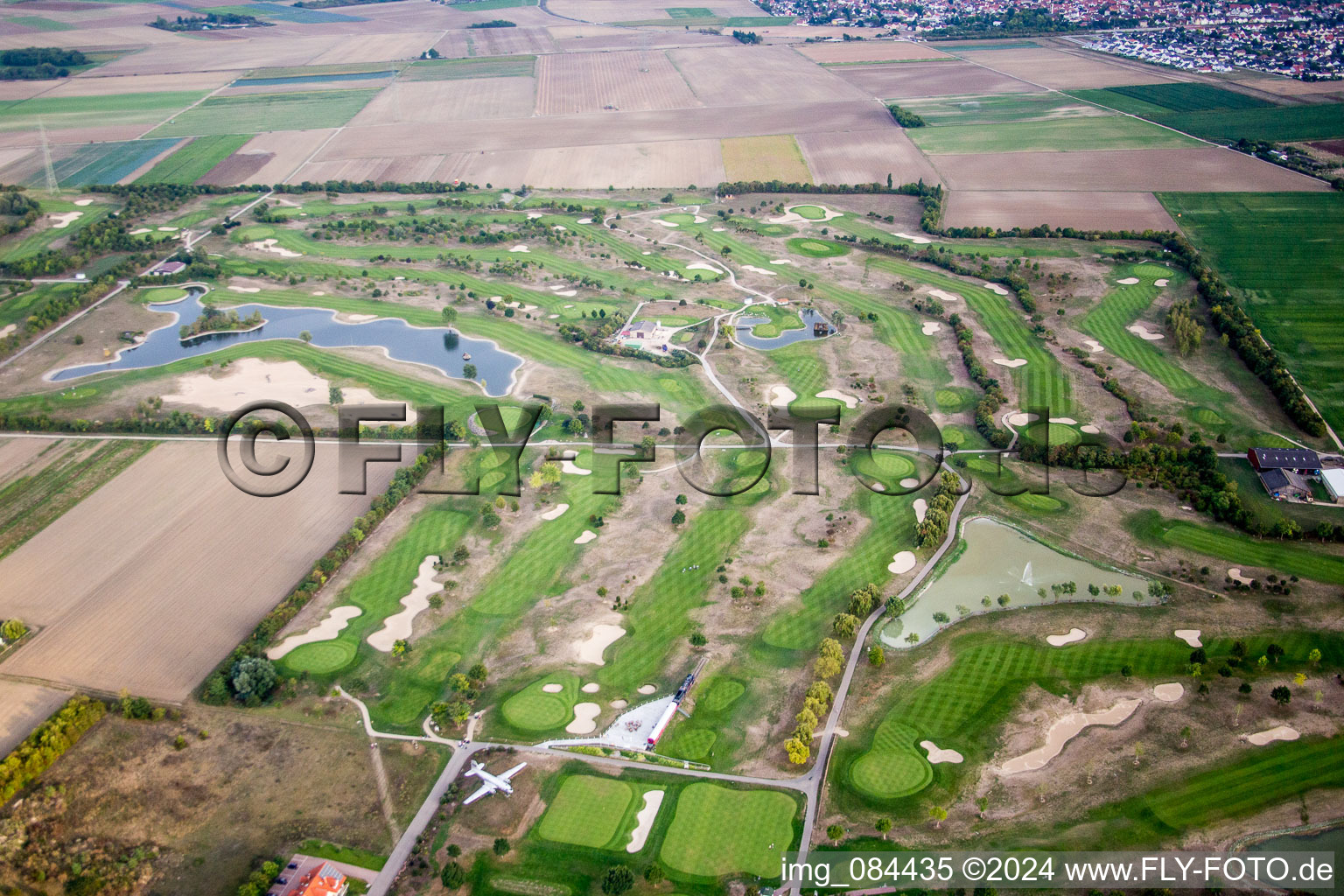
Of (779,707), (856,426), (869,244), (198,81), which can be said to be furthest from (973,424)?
(198,81)

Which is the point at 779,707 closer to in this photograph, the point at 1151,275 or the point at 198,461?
the point at 198,461

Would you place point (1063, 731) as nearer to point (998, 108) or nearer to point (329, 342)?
point (329, 342)

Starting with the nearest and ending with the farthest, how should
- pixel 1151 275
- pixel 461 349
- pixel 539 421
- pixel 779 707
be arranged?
pixel 779 707 → pixel 539 421 → pixel 461 349 → pixel 1151 275

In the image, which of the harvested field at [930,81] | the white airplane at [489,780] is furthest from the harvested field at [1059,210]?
the white airplane at [489,780]

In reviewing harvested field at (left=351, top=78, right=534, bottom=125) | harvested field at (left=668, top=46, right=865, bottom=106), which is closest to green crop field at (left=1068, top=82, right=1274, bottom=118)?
harvested field at (left=668, top=46, right=865, bottom=106)

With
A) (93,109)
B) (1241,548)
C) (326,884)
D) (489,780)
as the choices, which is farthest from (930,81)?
(326,884)

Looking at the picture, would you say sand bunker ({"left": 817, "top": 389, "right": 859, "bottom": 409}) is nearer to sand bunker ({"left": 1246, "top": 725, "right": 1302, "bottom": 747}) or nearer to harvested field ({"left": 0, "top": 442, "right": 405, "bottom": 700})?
harvested field ({"left": 0, "top": 442, "right": 405, "bottom": 700})

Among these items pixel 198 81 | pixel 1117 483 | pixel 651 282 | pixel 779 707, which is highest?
pixel 198 81
